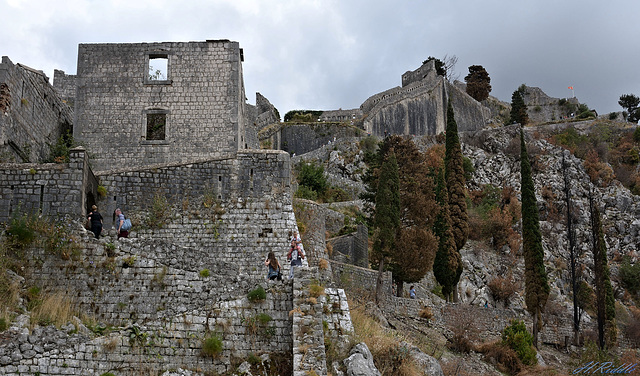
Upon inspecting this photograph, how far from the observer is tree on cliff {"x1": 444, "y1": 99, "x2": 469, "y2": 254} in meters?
35.1

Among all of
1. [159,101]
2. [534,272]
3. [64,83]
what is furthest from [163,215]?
[534,272]

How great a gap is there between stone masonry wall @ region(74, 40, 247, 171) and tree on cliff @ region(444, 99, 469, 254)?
55.3ft

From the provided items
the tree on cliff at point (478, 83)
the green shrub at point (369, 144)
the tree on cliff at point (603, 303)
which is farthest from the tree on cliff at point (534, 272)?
the tree on cliff at point (478, 83)

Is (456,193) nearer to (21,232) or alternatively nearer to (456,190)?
(456,190)

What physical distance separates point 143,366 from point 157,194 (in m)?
6.29

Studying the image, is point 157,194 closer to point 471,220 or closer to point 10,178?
point 10,178

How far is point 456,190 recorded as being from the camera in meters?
37.3

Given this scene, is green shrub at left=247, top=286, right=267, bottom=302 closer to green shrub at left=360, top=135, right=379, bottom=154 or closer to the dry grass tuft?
the dry grass tuft

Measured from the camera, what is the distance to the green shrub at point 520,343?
24516 mm

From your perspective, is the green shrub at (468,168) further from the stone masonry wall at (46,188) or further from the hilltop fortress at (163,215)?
the stone masonry wall at (46,188)

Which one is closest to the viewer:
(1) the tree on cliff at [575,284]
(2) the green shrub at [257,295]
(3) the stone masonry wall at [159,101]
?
(2) the green shrub at [257,295]

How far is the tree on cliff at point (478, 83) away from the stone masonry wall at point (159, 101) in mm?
66123

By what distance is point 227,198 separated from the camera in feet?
59.6

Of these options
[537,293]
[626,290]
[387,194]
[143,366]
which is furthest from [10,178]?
[626,290]
